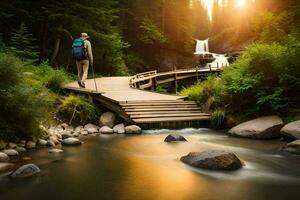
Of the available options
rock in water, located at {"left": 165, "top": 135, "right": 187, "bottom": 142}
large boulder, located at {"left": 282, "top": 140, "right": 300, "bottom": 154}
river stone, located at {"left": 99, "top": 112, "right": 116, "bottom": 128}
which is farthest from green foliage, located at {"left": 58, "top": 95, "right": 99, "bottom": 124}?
large boulder, located at {"left": 282, "top": 140, "right": 300, "bottom": 154}

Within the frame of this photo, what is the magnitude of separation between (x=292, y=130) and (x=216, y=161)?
4007 millimetres

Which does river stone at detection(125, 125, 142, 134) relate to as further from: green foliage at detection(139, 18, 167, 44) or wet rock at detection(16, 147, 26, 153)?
green foliage at detection(139, 18, 167, 44)

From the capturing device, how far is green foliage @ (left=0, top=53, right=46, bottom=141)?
987 cm

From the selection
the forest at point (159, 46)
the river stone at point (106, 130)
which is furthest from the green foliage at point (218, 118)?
the river stone at point (106, 130)

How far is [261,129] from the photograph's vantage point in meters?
12.0

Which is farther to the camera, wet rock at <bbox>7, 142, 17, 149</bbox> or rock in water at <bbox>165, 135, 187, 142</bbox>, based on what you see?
rock in water at <bbox>165, 135, 187, 142</bbox>

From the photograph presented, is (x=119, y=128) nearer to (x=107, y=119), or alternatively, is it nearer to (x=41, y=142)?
(x=107, y=119)

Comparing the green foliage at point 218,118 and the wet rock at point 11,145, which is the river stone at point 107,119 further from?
the wet rock at point 11,145

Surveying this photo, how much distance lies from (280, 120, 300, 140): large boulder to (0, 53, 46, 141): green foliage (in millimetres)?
6922

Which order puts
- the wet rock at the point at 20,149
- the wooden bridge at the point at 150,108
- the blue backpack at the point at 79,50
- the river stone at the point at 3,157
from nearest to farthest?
1. the river stone at the point at 3,157
2. the wet rock at the point at 20,149
3. the wooden bridge at the point at 150,108
4. the blue backpack at the point at 79,50

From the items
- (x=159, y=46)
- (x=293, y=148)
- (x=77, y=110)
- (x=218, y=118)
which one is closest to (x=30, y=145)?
(x=77, y=110)

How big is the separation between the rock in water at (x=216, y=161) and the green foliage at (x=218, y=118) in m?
6.10

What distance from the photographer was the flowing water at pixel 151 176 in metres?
6.35

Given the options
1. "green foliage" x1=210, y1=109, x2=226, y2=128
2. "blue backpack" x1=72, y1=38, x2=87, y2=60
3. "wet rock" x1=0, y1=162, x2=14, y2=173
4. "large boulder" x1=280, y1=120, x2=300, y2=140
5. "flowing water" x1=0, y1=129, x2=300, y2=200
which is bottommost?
"flowing water" x1=0, y1=129, x2=300, y2=200
